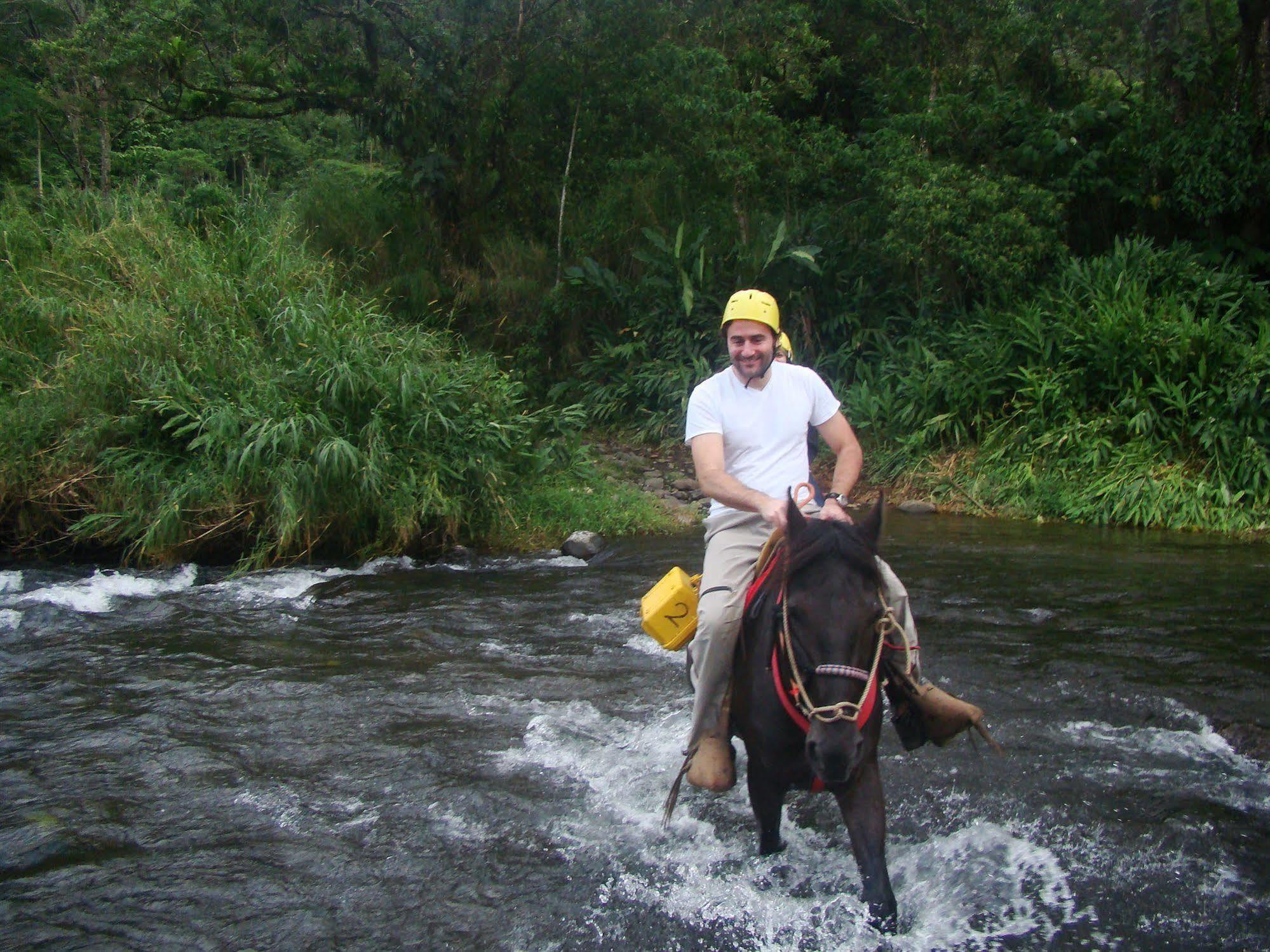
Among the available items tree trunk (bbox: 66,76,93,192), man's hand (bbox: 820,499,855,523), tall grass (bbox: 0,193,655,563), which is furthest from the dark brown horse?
tree trunk (bbox: 66,76,93,192)

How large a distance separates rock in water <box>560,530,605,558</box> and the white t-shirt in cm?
736

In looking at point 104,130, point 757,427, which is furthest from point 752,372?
point 104,130

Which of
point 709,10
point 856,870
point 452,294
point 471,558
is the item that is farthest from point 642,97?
point 856,870

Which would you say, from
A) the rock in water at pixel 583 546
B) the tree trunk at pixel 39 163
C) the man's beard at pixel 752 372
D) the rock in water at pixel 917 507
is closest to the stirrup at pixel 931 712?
the man's beard at pixel 752 372

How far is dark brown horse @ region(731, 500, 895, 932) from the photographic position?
3.74 meters

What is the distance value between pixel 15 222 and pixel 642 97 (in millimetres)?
10245

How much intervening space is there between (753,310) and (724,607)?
129cm

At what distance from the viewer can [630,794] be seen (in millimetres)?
5949

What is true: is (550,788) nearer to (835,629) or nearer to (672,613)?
(672,613)

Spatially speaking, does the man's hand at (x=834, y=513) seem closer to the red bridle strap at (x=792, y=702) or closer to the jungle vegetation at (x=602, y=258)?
the red bridle strap at (x=792, y=702)

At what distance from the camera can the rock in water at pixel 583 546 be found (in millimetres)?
12297

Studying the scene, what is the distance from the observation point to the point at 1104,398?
14.9 metres

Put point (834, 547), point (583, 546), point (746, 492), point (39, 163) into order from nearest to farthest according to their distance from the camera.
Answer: point (834, 547) < point (746, 492) < point (583, 546) < point (39, 163)

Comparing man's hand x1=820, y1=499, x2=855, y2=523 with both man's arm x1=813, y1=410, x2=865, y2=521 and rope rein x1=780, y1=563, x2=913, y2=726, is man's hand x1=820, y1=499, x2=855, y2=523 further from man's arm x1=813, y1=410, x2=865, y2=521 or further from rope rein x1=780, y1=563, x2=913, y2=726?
man's arm x1=813, y1=410, x2=865, y2=521
